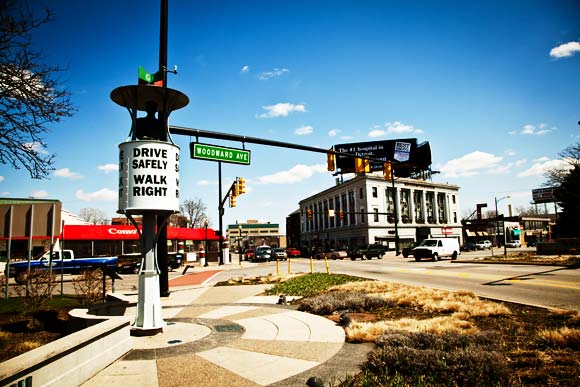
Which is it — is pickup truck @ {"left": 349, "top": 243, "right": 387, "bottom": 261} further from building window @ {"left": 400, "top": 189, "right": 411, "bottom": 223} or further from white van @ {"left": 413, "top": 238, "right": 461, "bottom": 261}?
building window @ {"left": 400, "top": 189, "right": 411, "bottom": 223}

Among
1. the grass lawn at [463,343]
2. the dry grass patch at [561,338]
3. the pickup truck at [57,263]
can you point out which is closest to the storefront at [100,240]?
the pickup truck at [57,263]

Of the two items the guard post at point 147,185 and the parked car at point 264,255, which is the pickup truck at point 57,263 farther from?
the parked car at point 264,255

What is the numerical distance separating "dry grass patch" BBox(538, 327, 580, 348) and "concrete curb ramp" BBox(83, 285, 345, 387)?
131 inches

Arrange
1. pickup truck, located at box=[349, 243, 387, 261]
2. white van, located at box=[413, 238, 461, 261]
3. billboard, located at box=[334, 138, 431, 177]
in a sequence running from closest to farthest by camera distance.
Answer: white van, located at box=[413, 238, 461, 261] < pickup truck, located at box=[349, 243, 387, 261] < billboard, located at box=[334, 138, 431, 177]

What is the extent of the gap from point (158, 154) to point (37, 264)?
22986 mm

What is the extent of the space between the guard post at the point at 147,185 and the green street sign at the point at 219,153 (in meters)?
3.82

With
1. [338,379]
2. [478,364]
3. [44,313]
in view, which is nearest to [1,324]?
[44,313]

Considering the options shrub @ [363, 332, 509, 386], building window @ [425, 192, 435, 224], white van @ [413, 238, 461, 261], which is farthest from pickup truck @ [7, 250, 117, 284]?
building window @ [425, 192, 435, 224]

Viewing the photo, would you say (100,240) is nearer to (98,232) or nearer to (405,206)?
(98,232)

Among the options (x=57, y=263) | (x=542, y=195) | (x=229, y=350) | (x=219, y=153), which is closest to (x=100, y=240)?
(x=57, y=263)

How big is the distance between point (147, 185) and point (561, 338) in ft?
25.5

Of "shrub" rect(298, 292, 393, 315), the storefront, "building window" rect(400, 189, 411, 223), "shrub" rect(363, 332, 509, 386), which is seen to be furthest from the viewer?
"building window" rect(400, 189, 411, 223)

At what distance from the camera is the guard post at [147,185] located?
6.91 metres

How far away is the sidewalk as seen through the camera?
15.3 feet
